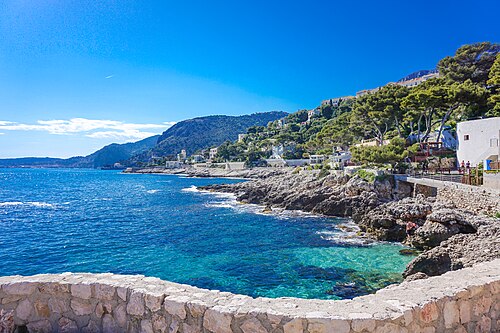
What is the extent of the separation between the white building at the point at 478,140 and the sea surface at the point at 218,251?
14360 millimetres

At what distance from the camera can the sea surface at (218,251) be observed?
51.8 ft

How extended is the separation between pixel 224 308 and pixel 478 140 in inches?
1423

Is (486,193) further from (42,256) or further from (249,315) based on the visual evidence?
(42,256)

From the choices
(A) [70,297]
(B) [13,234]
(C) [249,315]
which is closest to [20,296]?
(A) [70,297]

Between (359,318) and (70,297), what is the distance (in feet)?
13.3

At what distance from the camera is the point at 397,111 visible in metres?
47.4

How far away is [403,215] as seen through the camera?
79.6 feet

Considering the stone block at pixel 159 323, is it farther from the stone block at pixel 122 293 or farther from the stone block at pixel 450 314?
the stone block at pixel 450 314

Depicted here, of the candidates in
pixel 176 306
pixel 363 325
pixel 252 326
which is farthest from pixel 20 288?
pixel 363 325

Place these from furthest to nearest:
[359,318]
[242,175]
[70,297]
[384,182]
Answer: [242,175] < [384,182] < [70,297] < [359,318]

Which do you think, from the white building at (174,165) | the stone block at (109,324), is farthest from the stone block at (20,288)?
the white building at (174,165)

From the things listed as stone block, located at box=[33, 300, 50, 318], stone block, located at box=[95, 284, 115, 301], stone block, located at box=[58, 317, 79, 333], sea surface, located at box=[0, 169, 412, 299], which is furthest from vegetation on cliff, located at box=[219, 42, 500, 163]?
stone block, located at box=[33, 300, 50, 318]

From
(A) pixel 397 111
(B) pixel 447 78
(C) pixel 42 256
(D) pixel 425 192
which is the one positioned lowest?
(C) pixel 42 256

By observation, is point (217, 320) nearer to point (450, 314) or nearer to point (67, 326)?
point (67, 326)
